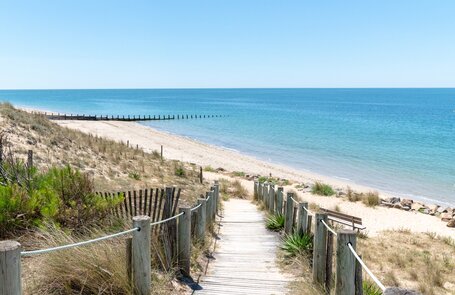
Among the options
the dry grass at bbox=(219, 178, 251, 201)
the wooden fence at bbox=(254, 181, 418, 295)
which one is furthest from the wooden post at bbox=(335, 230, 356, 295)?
the dry grass at bbox=(219, 178, 251, 201)

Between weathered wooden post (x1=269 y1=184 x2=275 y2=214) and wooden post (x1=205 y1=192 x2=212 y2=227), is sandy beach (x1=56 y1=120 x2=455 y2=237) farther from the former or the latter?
wooden post (x1=205 y1=192 x2=212 y2=227)

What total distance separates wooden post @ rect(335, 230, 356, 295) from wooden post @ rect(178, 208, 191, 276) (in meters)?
2.69

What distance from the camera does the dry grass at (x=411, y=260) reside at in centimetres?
950

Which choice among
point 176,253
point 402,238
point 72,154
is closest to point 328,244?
point 176,253

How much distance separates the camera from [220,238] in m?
9.78

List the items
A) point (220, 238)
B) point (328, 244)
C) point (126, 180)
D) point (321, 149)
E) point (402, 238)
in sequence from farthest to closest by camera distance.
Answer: point (321, 149)
point (126, 180)
point (402, 238)
point (220, 238)
point (328, 244)

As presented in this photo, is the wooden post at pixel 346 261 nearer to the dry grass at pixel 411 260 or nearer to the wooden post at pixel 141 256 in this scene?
the wooden post at pixel 141 256

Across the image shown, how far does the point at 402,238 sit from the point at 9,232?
40.3 ft

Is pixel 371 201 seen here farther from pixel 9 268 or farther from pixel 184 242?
pixel 9 268

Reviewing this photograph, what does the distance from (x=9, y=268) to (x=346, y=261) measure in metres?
3.39

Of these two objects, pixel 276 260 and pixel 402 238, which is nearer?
pixel 276 260

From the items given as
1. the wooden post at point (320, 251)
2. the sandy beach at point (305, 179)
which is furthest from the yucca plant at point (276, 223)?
the sandy beach at point (305, 179)

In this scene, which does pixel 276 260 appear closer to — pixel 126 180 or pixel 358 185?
pixel 126 180

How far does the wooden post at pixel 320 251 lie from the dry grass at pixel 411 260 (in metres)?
3.62
